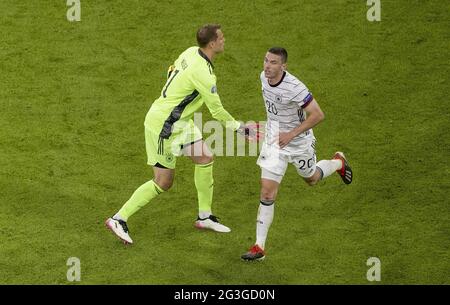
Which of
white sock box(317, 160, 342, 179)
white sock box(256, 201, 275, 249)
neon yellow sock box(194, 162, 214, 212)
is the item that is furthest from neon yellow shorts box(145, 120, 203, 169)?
white sock box(317, 160, 342, 179)

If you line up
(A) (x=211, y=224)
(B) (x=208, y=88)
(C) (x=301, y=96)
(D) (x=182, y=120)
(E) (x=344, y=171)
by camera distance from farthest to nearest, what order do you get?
(E) (x=344, y=171)
(A) (x=211, y=224)
(D) (x=182, y=120)
(B) (x=208, y=88)
(C) (x=301, y=96)

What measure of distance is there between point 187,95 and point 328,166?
2160mm

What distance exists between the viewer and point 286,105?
38.2 feet

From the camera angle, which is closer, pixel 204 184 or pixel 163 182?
pixel 163 182

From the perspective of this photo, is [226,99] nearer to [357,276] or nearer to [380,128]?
[380,128]

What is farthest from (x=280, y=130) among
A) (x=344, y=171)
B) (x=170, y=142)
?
(x=344, y=171)

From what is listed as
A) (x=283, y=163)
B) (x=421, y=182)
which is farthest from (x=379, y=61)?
(x=283, y=163)

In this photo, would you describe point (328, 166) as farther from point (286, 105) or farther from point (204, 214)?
point (204, 214)

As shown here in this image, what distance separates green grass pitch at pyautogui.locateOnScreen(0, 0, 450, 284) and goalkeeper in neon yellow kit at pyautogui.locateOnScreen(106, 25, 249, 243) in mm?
584

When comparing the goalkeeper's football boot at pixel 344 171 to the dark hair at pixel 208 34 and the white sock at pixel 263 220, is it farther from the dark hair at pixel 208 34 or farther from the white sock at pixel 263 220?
Answer: the dark hair at pixel 208 34

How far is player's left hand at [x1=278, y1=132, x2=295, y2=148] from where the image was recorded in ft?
38.0

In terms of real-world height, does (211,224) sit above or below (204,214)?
below

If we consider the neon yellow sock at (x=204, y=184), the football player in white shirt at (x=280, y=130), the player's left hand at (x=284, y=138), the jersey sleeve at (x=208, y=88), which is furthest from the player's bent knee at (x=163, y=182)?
the player's left hand at (x=284, y=138)

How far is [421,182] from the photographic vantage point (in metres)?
13.5
